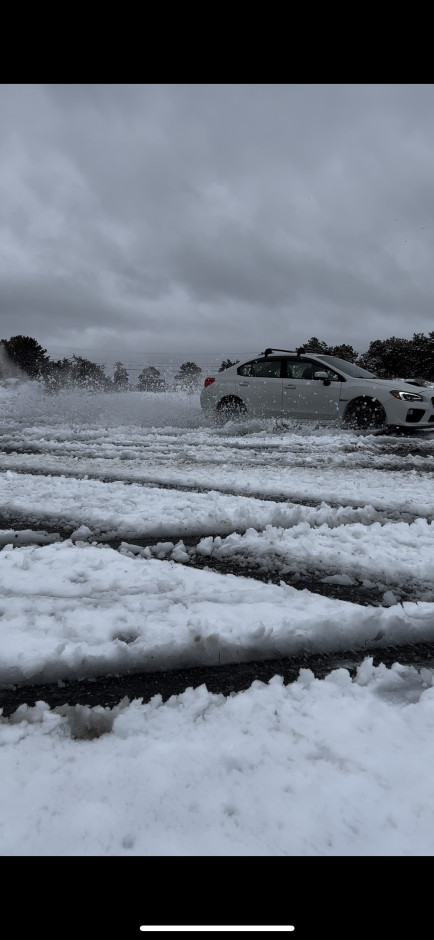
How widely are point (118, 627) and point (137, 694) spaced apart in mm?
297

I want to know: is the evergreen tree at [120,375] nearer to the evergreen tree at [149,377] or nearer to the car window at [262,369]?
the evergreen tree at [149,377]

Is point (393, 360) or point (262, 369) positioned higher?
point (393, 360)

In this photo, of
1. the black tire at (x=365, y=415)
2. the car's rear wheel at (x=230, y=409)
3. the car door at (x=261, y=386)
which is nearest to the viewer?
the black tire at (x=365, y=415)

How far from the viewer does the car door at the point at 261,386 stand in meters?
9.27

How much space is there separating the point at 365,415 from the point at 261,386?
2.00 metres

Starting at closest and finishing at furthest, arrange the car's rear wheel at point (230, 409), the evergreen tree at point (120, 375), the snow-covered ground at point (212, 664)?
the snow-covered ground at point (212, 664) → the car's rear wheel at point (230, 409) → the evergreen tree at point (120, 375)

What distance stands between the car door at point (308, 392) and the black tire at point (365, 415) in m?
0.24

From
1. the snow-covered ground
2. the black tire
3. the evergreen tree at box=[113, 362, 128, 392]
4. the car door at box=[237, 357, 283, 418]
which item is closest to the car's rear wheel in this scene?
the car door at box=[237, 357, 283, 418]

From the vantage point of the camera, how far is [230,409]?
9.77m

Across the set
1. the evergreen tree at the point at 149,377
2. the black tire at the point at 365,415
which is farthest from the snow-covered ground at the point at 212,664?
the evergreen tree at the point at 149,377

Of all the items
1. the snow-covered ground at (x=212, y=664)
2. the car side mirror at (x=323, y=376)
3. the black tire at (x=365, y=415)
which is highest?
the car side mirror at (x=323, y=376)

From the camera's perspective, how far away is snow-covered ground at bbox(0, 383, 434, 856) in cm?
91

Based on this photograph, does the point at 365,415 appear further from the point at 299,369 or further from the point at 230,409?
the point at 230,409

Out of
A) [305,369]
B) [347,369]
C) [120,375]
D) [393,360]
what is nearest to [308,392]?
[305,369]
